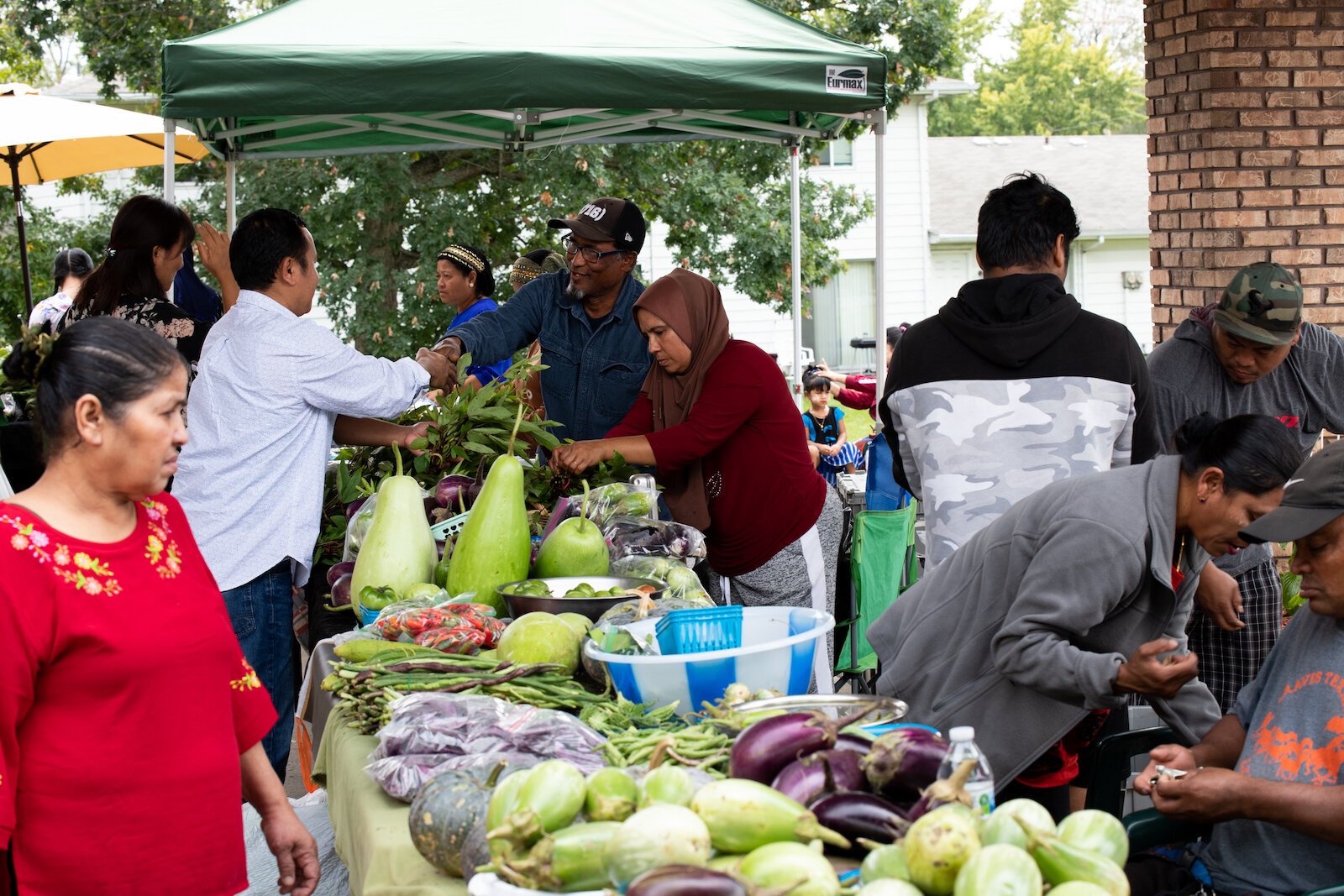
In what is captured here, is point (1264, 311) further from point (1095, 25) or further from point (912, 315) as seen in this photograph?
point (1095, 25)

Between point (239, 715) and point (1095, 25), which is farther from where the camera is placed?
point (1095, 25)

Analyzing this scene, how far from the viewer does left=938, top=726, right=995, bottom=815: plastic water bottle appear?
176cm

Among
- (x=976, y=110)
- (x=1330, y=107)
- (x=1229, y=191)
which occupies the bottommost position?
(x=1229, y=191)

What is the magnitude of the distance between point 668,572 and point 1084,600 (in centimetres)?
125

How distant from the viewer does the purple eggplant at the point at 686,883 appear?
1.51 m

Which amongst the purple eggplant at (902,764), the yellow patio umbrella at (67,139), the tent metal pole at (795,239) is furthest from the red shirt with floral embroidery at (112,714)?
the tent metal pole at (795,239)

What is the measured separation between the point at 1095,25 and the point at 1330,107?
170 feet

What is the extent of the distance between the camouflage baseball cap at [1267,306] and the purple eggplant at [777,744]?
285 cm

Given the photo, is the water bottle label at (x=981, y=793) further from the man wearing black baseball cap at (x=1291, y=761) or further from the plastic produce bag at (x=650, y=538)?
the plastic produce bag at (x=650, y=538)

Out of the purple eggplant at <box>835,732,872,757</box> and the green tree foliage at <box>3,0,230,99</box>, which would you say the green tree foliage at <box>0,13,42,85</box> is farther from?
the purple eggplant at <box>835,732,872,757</box>

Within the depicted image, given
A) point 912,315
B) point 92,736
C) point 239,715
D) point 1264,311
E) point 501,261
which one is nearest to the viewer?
point 92,736

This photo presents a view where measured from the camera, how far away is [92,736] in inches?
85.7

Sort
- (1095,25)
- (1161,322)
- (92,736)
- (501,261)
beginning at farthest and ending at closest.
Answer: (1095,25)
(501,261)
(1161,322)
(92,736)

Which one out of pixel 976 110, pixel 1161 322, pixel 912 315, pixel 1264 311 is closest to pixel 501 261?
pixel 1161 322
